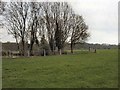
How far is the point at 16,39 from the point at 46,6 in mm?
11587

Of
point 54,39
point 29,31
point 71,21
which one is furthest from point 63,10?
point 29,31

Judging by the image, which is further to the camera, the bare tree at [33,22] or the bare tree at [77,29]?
the bare tree at [77,29]

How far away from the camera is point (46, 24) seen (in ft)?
221

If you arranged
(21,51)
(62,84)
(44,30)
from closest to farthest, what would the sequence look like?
(62,84) → (21,51) → (44,30)

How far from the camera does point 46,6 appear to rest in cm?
6781

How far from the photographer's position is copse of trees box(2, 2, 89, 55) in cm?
6116

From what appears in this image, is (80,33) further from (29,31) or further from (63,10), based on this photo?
(29,31)

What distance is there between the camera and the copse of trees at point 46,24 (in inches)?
2408

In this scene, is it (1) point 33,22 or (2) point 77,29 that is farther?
(2) point 77,29

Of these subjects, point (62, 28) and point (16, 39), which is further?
point (62, 28)

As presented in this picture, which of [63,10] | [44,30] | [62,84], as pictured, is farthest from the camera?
[63,10]

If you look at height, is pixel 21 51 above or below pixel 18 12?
below

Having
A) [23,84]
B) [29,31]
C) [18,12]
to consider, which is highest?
[18,12]

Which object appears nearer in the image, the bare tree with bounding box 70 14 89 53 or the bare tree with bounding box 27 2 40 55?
the bare tree with bounding box 27 2 40 55
